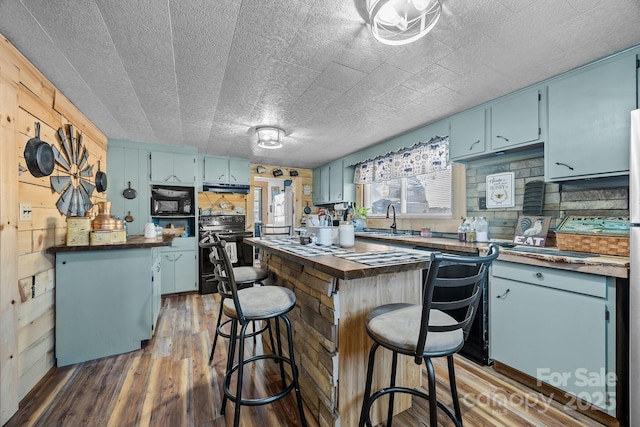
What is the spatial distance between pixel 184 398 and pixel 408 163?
325cm

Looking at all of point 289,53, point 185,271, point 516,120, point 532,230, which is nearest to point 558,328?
point 532,230

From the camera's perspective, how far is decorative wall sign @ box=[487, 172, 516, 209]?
2499 mm

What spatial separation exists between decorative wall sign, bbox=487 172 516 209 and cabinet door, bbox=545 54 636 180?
18.6 inches

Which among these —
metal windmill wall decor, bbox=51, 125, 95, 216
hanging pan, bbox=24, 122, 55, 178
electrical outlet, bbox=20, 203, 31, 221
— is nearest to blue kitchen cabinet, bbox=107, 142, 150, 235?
metal windmill wall decor, bbox=51, 125, 95, 216

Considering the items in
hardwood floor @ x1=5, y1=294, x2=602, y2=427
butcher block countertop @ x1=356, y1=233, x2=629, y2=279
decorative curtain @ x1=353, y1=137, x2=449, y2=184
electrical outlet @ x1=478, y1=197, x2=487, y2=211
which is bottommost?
hardwood floor @ x1=5, y1=294, x2=602, y2=427

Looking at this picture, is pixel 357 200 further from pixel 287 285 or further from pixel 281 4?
pixel 281 4

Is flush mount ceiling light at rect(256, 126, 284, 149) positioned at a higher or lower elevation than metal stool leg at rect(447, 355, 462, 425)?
higher

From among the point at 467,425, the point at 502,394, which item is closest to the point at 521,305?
the point at 502,394

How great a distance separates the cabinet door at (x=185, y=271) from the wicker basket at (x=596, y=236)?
14.0 feet

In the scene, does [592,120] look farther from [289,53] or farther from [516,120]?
[289,53]

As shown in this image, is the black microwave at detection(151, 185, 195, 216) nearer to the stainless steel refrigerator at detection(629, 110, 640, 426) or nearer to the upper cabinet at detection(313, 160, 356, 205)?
the upper cabinet at detection(313, 160, 356, 205)

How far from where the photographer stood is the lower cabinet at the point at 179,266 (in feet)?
12.6

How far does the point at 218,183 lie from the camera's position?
452 cm

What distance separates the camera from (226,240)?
13.5 ft
